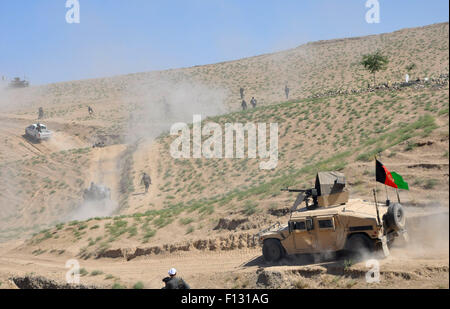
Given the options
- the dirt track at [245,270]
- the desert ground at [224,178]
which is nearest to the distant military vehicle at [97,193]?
the desert ground at [224,178]

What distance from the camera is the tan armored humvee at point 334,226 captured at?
1134 centimetres

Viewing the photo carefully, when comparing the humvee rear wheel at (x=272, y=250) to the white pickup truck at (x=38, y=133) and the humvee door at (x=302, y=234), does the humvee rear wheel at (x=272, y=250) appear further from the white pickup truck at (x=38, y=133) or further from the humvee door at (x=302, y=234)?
the white pickup truck at (x=38, y=133)

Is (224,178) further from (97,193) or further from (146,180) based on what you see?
(97,193)

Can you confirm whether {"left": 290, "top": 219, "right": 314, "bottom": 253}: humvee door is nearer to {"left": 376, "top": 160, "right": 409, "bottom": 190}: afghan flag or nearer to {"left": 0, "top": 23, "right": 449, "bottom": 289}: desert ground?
{"left": 0, "top": 23, "right": 449, "bottom": 289}: desert ground

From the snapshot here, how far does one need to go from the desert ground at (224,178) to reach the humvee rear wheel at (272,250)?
8.2 inches

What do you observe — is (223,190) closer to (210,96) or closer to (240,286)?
(240,286)

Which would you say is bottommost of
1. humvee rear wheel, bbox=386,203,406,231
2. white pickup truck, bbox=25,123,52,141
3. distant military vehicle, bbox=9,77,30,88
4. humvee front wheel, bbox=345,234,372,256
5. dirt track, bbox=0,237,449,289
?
dirt track, bbox=0,237,449,289

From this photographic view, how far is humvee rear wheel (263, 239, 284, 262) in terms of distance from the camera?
13.3 m

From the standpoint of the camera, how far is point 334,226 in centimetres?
1205

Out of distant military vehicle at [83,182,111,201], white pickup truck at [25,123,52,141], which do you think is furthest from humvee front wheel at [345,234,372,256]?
white pickup truck at [25,123,52,141]

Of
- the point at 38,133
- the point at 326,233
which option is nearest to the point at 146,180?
the point at 326,233

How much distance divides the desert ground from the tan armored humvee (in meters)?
0.46

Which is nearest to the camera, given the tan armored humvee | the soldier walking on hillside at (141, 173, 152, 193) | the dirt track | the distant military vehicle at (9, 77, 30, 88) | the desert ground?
the dirt track
